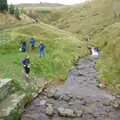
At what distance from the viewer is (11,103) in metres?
28.6

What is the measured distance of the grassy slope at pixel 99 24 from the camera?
49.9m

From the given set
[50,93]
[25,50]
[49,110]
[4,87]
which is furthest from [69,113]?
[25,50]

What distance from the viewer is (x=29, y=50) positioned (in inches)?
1922

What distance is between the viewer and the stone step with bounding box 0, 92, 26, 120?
2631cm

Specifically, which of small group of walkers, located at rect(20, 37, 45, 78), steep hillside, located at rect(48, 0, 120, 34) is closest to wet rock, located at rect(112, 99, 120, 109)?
small group of walkers, located at rect(20, 37, 45, 78)

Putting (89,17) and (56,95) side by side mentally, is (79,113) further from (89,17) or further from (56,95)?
(89,17)

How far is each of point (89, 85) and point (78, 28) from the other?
65809mm

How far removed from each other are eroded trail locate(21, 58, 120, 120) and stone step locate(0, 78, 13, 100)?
8.02 ft

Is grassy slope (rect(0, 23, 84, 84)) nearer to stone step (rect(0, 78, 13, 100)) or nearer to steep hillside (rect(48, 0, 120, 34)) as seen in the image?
stone step (rect(0, 78, 13, 100))

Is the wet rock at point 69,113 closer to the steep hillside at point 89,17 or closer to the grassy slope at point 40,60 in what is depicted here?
the grassy slope at point 40,60

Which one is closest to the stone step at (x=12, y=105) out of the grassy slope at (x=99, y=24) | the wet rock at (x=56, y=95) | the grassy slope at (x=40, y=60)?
the wet rock at (x=56, y=95)

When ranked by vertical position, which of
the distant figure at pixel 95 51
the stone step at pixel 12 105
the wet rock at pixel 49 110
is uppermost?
the stone step at pixel 12 105

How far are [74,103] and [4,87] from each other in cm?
730

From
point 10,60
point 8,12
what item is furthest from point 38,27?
point 10,60
